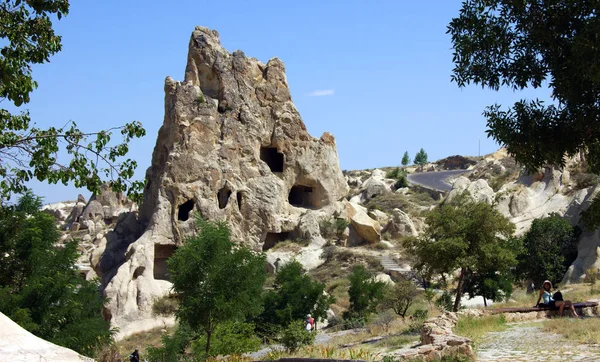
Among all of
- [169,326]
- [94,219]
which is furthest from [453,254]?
[94,219]

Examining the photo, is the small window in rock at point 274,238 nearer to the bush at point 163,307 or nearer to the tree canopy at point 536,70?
the bush at point 163,307

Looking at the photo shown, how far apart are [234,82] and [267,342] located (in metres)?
19.3

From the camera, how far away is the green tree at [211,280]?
16938 mm

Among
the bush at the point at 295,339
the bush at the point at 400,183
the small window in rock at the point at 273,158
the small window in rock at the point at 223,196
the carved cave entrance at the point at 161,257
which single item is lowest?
the bush at the point at 295,339

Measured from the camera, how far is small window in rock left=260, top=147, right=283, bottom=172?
43.0m

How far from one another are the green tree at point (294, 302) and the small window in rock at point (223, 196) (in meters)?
11.2

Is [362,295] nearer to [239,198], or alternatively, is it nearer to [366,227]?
[366,227]

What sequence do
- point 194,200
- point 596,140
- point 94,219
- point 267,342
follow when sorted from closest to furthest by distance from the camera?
point 596,140 → point 267,342 → point 194,200 → point 94,219

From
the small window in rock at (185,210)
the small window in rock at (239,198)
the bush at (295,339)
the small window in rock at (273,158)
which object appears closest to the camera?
the bush at (295,339)

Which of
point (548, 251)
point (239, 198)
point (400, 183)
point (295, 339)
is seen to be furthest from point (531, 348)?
point (400, 183)

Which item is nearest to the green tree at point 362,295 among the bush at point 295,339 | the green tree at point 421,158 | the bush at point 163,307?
the bush at point 163,307

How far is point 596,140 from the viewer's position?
9.31 m

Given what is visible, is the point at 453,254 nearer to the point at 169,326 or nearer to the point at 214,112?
the point at 169,326

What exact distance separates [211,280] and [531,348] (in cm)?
738
